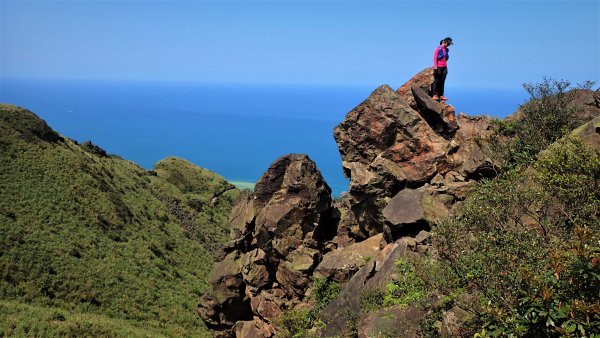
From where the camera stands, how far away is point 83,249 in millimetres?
49156

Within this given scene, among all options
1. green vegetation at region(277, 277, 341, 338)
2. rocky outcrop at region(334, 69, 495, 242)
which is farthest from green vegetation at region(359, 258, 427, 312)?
rocky outcrop at region(334, 69, 495, 242)

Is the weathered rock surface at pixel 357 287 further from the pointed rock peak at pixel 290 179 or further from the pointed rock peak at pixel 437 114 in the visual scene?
the pointed rock peak at pixel 437 114

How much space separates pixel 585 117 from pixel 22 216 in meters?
51.2

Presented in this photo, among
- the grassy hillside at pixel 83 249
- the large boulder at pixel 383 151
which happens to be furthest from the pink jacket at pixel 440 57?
the grassy hillside at pixel 83 249

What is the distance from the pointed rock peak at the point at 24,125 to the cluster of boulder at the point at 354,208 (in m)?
Result: 47.7

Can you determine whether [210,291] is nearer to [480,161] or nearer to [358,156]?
[358,156]

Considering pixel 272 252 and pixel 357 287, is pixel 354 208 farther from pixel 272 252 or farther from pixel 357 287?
pixel 357 287

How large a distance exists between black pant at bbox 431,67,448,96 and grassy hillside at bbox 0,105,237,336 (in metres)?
30.7

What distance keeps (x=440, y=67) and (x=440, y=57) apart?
1.74 ft

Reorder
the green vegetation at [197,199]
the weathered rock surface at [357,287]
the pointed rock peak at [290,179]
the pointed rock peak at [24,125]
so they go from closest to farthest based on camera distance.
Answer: the weathered rock surface at [357,287] → the pointed rock peak at [290,179] → the pointed rock peak at [24,125] → the green vegetation at [197,199]

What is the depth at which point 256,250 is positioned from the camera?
83.7ft

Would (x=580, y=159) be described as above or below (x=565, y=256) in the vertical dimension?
above

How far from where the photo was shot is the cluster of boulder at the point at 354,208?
65.6 feet

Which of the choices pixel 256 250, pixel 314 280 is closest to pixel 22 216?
pixel 256 250
